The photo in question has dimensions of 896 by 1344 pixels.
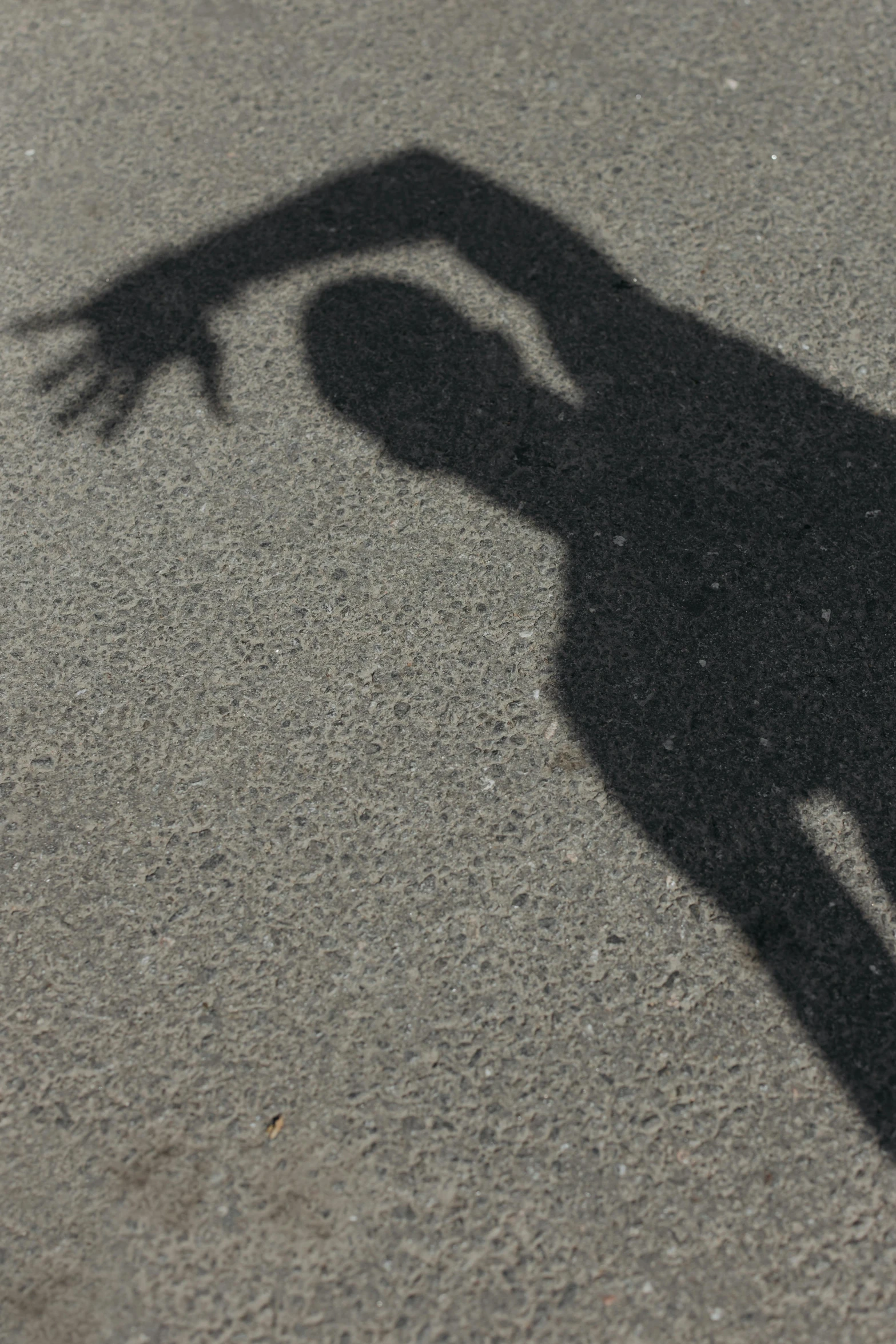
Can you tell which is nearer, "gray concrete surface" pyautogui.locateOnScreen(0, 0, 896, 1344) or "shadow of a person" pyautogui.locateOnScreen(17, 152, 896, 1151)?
"gray concrete surface" pyautogui.locateOnScreen(0, 0, 896, 1344)

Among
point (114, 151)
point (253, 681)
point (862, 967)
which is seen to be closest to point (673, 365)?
point (253, 681)

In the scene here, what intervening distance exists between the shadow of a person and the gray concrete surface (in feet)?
0.12

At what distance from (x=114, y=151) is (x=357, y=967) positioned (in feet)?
8.81

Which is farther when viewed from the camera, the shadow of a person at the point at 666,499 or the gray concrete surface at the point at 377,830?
the shadow of a person at the point at 666,499

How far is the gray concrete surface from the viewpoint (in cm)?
200

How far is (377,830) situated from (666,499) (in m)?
1.09

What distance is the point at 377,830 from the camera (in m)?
2.44

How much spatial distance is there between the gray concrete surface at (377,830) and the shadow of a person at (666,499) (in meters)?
0.04

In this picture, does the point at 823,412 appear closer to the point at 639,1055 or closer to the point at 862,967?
the point at 862,967

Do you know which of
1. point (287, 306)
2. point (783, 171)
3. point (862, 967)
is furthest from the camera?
point (783, 171)

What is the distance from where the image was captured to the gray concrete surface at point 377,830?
6.57 ft

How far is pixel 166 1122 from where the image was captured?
2121mm

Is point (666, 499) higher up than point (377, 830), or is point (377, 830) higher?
point (666, 499)

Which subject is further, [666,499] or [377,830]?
[666,499]
